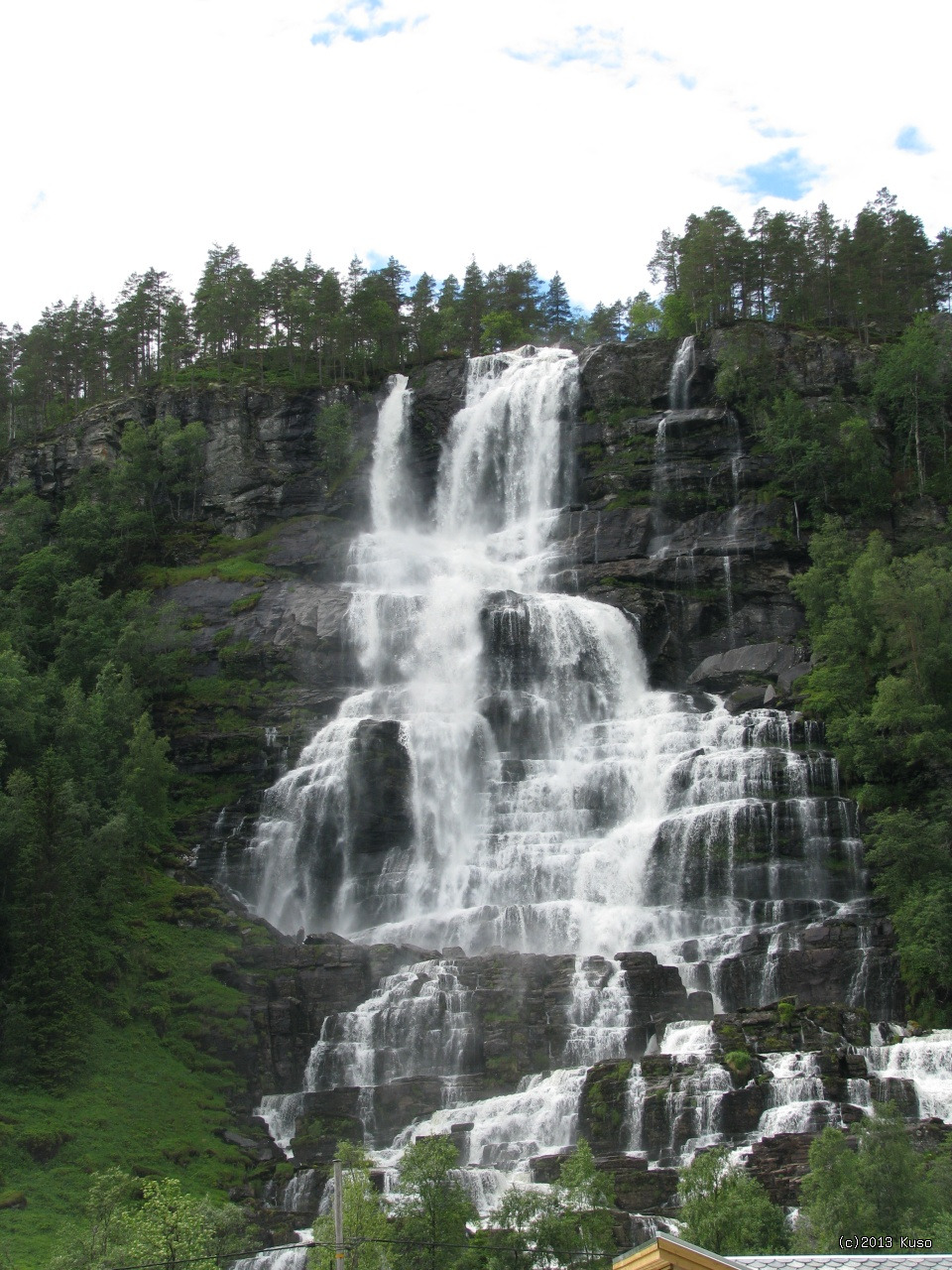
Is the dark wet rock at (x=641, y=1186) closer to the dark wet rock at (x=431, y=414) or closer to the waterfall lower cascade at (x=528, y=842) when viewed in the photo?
the waterfall lower cascade at (x=528, y=842)

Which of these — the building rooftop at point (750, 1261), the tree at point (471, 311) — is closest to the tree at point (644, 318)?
the tree at point (471, 311)

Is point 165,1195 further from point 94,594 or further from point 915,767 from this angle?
point 94,594

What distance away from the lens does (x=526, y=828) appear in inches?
2258

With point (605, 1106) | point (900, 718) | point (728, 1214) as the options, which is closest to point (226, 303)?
point (900, 718)

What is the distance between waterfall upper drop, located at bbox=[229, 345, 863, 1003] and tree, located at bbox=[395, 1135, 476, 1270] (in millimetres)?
18770

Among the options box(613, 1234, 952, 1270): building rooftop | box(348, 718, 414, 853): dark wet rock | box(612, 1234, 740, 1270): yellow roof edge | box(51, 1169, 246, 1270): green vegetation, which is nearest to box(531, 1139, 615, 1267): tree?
box(51, 1169, 246, 1270): green vegetation

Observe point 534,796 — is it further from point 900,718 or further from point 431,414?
point 431,414

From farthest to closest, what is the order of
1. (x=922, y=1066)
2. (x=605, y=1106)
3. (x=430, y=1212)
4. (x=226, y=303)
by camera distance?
(x=226, y=303) < (x=605, y=1106) < (x=922, y=1066) < (x=430, y=1212)

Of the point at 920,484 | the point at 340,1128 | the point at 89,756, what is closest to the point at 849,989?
the point at 340,1128

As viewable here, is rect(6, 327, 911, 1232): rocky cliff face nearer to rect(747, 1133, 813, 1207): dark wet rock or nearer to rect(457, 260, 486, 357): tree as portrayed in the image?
rect(747, 1133, 813, 1207): dark wet rock

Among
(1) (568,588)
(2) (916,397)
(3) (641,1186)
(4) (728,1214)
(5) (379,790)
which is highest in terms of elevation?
(2) (916,397)

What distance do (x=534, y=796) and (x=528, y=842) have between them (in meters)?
3.42

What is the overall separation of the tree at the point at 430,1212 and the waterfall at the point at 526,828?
7534 mm

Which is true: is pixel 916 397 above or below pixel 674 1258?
above
